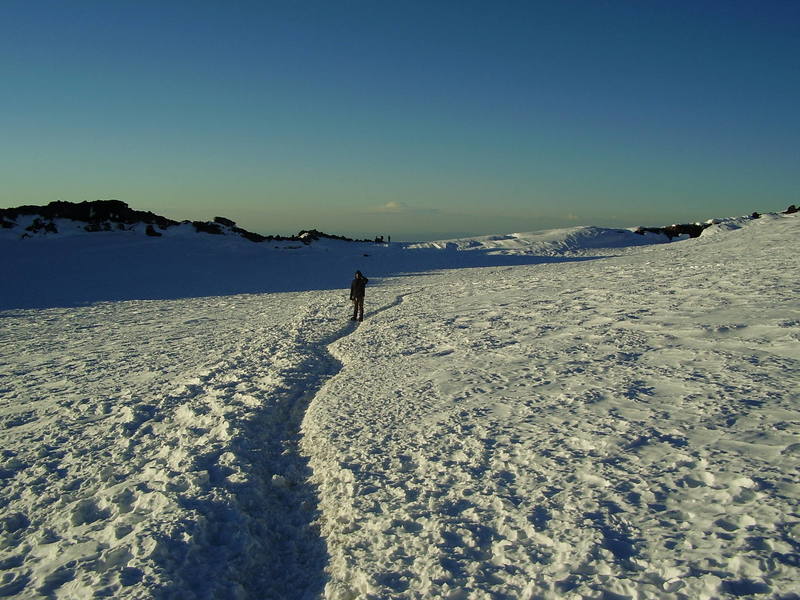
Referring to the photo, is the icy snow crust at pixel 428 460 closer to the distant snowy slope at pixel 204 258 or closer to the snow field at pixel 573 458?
the snow field at pixel 573 458

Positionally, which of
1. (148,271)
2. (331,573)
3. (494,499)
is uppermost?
(148,271)

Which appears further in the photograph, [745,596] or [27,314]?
[27,314]

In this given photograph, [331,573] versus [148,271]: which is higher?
[148,271]

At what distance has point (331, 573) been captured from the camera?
5.32 meters

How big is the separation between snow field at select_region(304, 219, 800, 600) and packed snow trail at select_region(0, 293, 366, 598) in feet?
1.94

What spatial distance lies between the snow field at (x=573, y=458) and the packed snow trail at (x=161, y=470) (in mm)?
591

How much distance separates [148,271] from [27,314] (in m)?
11.6

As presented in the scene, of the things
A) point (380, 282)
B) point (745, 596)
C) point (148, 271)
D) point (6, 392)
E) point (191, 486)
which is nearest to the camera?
point (745, 596)

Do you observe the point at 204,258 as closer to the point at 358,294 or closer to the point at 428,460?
the point at 358,294

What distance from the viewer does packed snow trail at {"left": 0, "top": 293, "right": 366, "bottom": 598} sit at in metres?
5.30

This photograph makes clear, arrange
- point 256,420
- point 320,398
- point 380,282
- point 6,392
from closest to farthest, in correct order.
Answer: point 256,420, point 320,398, point 6,392, point 380,282

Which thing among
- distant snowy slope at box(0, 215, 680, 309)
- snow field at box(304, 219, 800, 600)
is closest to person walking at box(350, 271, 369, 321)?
snow field at box(304, 219, 800, 600)

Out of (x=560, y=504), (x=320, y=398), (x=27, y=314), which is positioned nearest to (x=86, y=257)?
(x=27, y=314)

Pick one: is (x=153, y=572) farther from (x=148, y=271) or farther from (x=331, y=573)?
(x=148, y=271)
